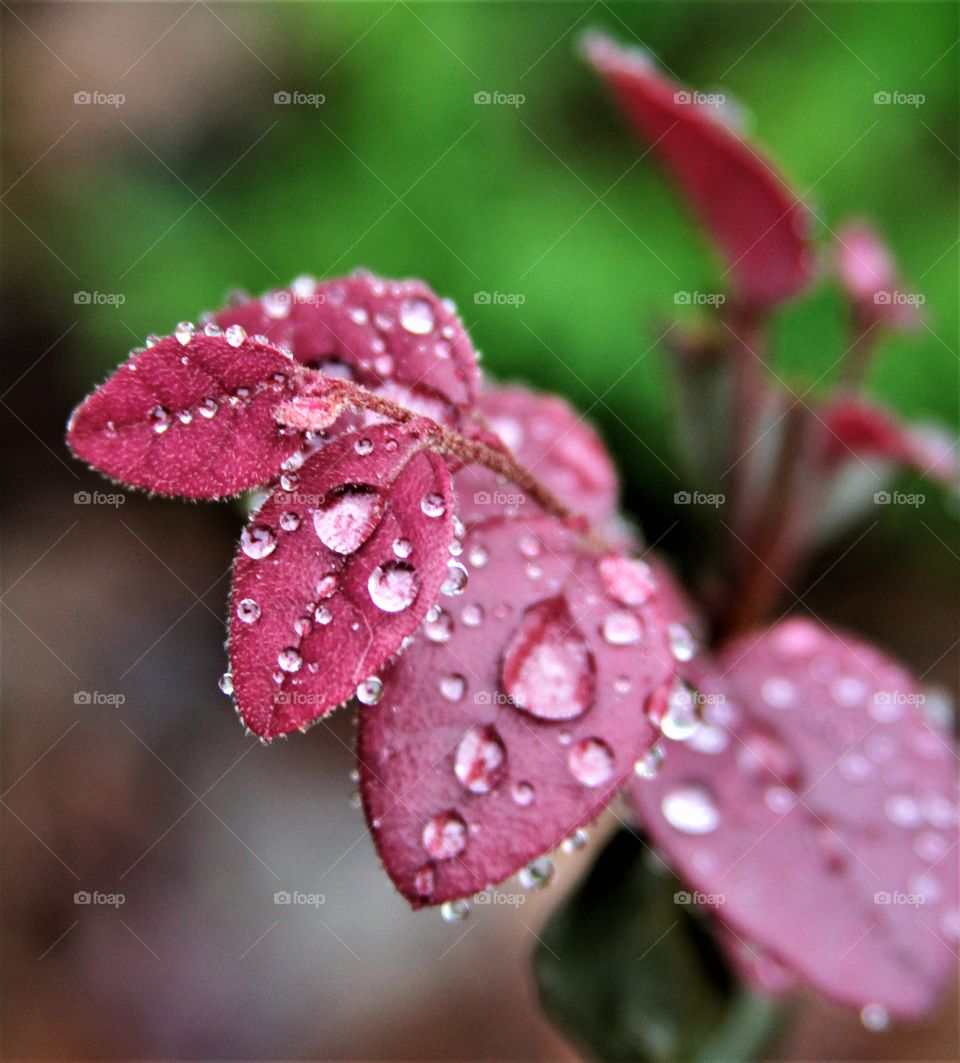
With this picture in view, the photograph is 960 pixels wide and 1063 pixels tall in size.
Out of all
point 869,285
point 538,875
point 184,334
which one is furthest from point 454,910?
point 869,285

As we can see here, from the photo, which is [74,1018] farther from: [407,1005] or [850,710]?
[850,710]

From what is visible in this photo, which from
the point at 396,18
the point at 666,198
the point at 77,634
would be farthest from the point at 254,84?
the point at 77,634

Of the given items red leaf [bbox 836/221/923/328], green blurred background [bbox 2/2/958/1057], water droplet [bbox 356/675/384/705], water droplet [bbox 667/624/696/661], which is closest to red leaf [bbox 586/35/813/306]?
red leaf [bbox 836/221/923/328]

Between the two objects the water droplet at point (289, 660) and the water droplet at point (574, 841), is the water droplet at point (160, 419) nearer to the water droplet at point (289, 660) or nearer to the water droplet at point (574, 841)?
the water droplet at point (289, 660)

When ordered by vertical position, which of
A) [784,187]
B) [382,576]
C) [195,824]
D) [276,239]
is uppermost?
[784,187]

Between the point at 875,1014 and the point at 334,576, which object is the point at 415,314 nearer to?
the point at 334,576
